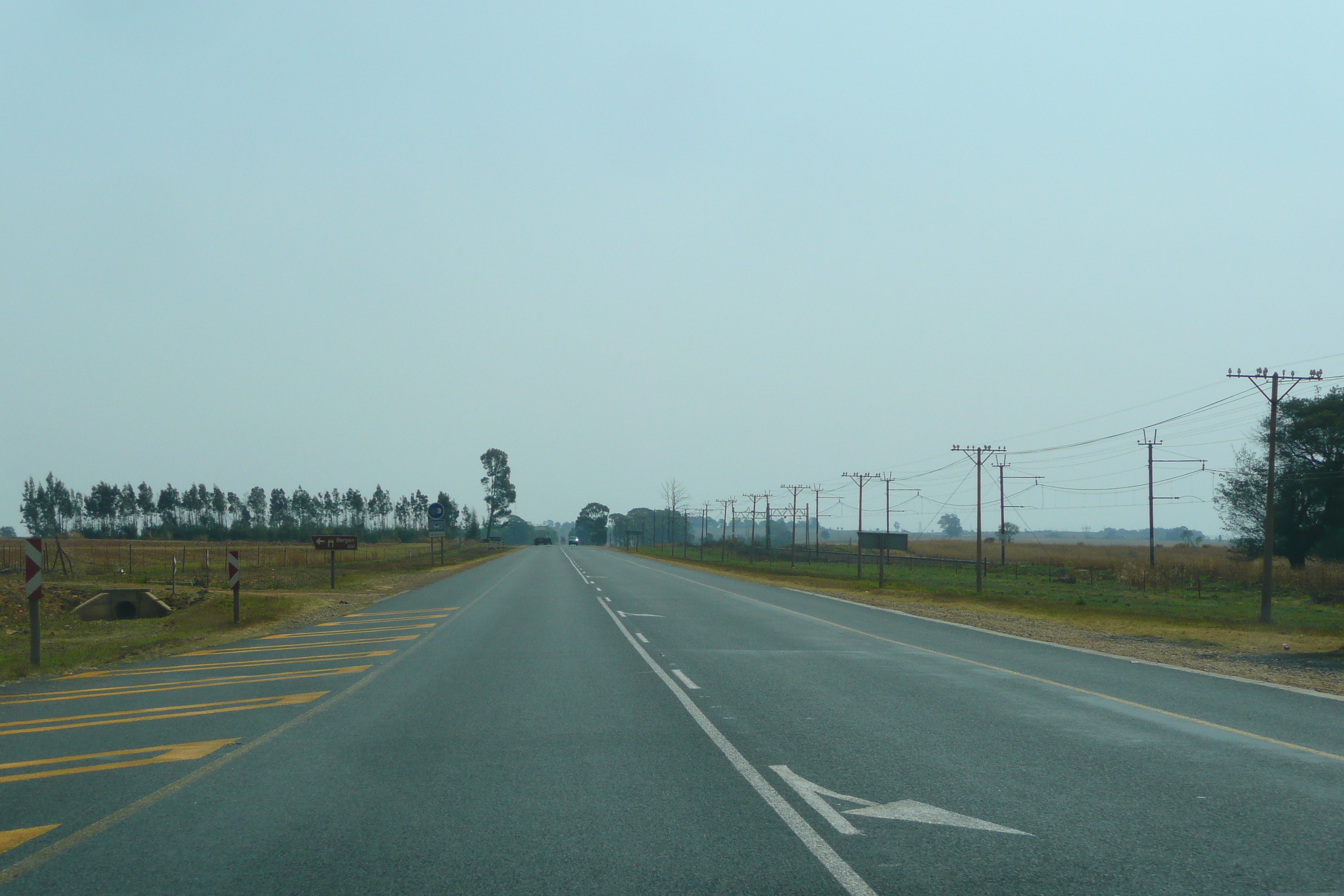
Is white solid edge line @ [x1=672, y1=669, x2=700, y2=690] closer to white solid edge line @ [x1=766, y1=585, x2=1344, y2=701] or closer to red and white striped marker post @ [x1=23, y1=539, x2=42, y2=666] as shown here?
white solid edge line @ [x1=766, y1=585, x2=1344, y2=701]

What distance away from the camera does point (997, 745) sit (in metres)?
8.86

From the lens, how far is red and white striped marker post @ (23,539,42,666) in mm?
15438

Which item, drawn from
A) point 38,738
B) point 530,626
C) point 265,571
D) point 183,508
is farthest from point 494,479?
point 38,738

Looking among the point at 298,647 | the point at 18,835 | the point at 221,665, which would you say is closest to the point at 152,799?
the point at 18,835

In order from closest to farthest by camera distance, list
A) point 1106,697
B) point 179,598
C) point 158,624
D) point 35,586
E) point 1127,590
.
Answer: point 1106,697 < point 35,586 < point 158,624 < point 179,598 < point 1127,590

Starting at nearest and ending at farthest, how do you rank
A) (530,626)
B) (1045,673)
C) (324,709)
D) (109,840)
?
(109,840) → (324,709) → (1045,673) → (530,626)

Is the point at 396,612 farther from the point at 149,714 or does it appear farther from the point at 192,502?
the point at 192,502

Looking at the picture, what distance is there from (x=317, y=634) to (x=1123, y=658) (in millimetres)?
16158

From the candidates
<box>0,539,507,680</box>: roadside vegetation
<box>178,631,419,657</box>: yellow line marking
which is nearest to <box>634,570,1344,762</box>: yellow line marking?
<box>178,631,419,657</box>: yellow line marking

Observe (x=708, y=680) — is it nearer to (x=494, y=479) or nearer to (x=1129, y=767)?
(x=1129, y=767)

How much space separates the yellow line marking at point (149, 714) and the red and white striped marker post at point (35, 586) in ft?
19.2

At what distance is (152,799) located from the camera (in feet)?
22.8

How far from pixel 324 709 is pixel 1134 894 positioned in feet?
28.3

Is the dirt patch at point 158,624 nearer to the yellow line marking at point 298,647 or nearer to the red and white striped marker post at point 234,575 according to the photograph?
the red and white striped marker post at point 234,575
